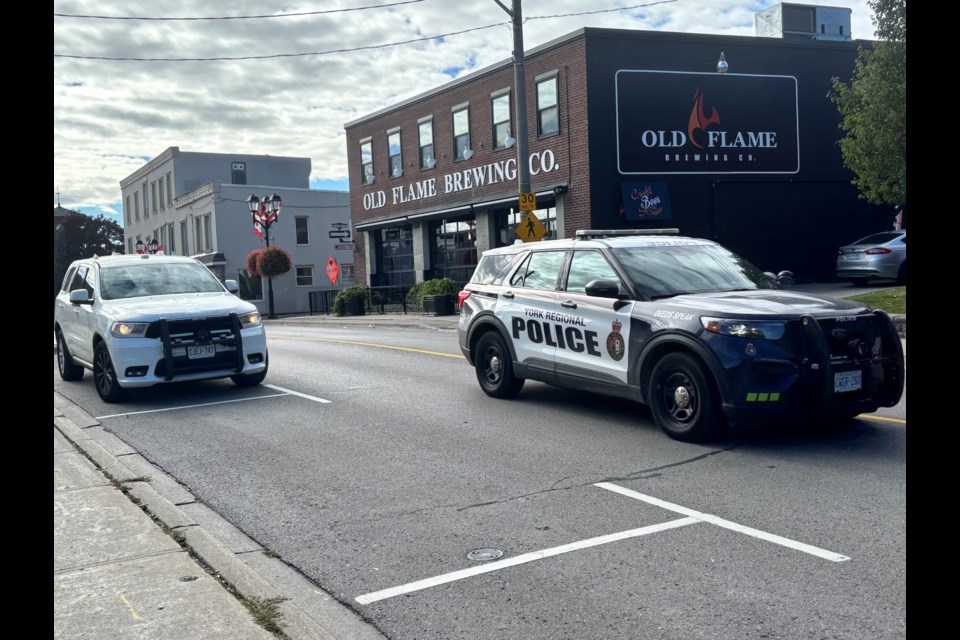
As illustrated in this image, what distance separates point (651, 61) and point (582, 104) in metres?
2.42

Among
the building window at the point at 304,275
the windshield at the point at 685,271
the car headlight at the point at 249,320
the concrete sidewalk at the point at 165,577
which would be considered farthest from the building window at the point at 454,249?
the concrete sidewalk at the point at 165,577

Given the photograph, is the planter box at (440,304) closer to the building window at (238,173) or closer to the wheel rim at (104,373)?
the wheel rim at (104,373)

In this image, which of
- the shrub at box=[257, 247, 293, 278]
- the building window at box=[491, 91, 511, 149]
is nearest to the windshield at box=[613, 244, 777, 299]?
the building window at box=[491, 91, 511, 149]

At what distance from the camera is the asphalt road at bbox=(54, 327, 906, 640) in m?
4.17

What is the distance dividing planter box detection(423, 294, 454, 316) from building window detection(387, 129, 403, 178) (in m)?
9.91

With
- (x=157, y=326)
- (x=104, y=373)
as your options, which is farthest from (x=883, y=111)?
(x=104, y=373)

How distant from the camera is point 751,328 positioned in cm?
716

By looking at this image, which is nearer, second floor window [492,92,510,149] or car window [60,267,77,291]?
Result: car window [60,267,77,291]

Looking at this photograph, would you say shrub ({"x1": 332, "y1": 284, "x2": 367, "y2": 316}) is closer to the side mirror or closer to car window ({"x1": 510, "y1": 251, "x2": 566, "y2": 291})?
car window ({"x1": 510, "y1": 251, "x2": 566, "y2": 291})

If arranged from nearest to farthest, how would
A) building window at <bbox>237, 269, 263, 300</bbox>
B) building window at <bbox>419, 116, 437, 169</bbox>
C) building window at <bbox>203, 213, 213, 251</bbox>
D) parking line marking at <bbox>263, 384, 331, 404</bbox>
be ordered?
parking line marking at <bbox>263, 384, 331, 404</bbox>, building window at <bbox>419, 116, 437, 169</bbox>, building window at <bbox>237, 269, 263, 300</bbox>, building window at <bbox>203, 213, 213, 251</bbox>

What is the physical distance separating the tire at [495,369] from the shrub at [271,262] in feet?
103
